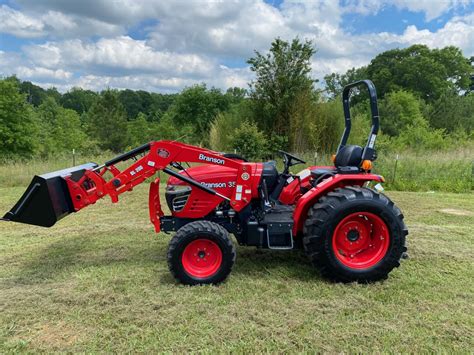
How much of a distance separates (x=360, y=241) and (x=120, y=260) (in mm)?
2875

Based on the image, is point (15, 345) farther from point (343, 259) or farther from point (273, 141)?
point (273, 141)

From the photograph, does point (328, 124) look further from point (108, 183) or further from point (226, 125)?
point (108, 183)

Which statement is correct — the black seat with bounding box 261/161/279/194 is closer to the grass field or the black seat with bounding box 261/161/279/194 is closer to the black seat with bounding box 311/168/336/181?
the black seat with bounding box 311/168/336/181

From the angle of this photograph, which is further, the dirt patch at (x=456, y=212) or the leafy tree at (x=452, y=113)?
the leafy tree at (x=452, y=113)

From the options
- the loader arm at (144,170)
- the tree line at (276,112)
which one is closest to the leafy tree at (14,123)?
the tree line at (276,112)

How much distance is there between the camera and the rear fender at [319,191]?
397 cm

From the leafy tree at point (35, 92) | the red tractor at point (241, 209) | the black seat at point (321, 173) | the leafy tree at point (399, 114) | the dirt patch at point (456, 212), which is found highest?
the leafy tree at point (35, 92)

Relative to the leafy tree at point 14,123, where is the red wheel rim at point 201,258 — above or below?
below

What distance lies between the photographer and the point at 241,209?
13.8ft

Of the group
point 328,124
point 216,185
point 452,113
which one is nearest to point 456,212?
point 216,185

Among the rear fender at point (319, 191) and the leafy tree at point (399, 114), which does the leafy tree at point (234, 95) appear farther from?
the rear fender at point (319, 191)

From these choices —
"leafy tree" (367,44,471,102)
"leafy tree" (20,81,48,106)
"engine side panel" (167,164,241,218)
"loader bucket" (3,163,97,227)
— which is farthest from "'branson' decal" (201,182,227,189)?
"leafy tree" (20,81,48,106)

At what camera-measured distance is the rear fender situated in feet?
13.0

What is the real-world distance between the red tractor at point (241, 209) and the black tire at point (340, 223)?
1 centimetres
